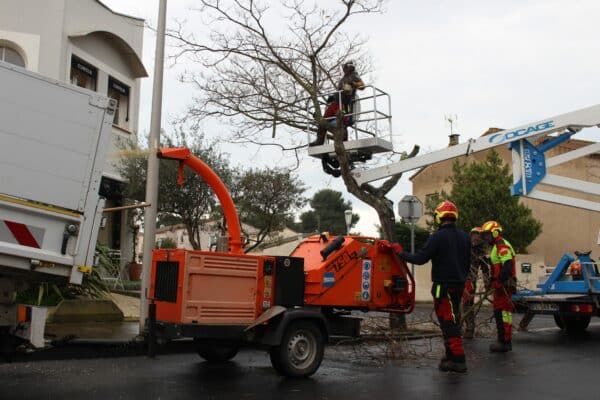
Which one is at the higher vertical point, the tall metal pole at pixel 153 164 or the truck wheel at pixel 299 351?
the tall metal pole at pixel 153 164

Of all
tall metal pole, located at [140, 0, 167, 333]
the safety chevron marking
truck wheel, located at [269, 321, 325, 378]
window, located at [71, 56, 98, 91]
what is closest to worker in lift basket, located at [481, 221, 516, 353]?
truck wheel, located at [269, 321, 325, 378]

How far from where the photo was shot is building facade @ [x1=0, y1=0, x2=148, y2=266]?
16328 millimetres

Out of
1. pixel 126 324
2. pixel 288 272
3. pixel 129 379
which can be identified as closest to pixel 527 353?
pixel 288 272

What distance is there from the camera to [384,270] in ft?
27.5

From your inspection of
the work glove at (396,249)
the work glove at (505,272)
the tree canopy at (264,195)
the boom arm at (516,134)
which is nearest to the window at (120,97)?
the tree canopy at (264,195)

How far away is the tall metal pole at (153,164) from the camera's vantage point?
925 centimetres

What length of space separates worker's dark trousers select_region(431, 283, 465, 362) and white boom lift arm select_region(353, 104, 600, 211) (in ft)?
9.03

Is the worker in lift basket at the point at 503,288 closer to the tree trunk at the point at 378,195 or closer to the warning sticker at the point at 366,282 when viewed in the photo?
the tree trunk at the point at 378,195

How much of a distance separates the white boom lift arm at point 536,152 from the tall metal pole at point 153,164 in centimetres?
397

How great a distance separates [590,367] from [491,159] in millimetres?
19959

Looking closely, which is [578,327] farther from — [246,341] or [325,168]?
[246,341]

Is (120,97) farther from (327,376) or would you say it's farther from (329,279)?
(327,376)

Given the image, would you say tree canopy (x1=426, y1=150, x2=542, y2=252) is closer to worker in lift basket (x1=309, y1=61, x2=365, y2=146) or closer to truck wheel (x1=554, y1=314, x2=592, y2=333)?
truck wheel (x1=554, y1=314, x2=592, y2=333)

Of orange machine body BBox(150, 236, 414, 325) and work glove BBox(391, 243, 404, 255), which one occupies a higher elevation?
work glove BBox(391, 243, 404, 255)
